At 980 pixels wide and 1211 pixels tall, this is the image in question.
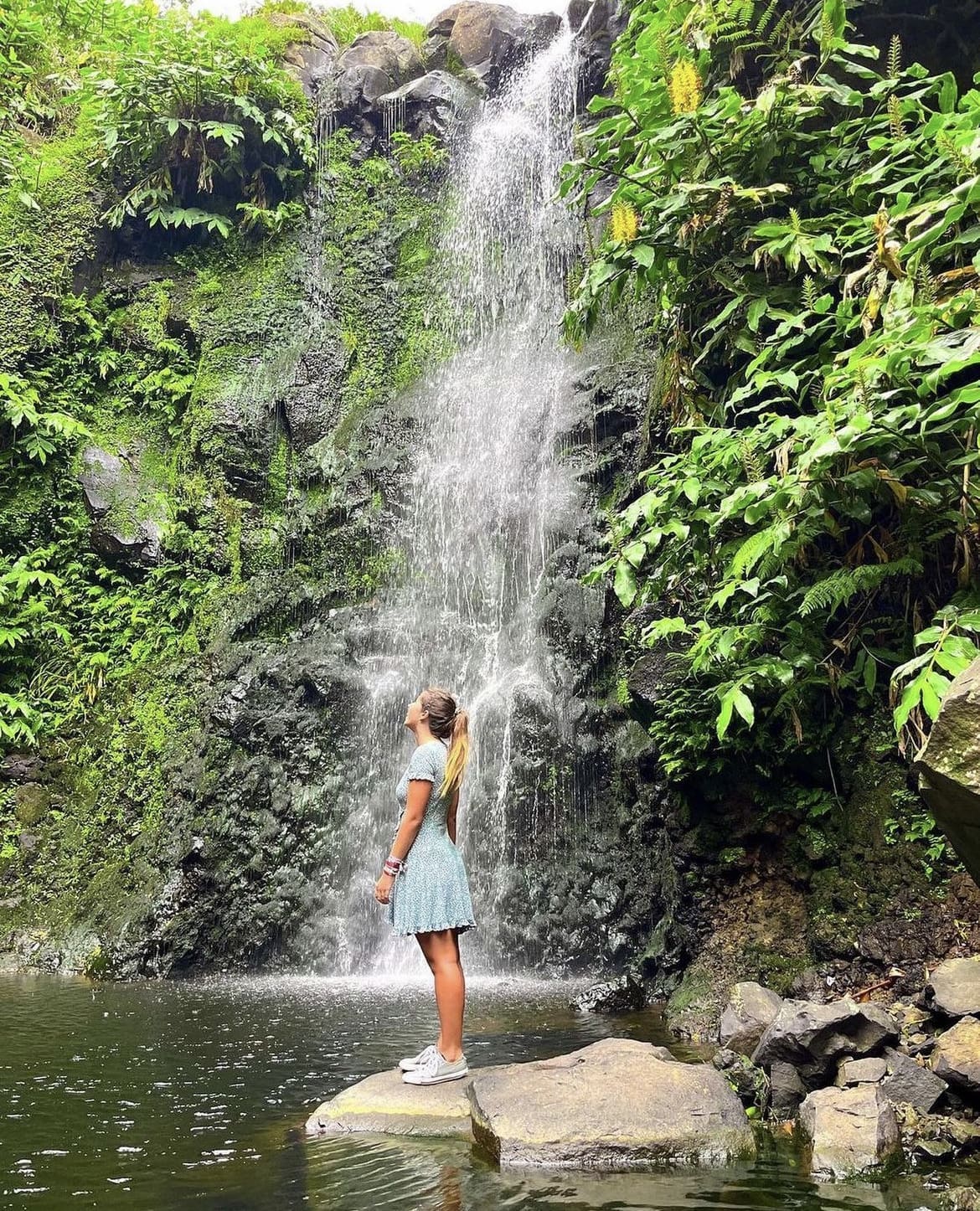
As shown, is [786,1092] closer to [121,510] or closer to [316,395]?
[121,510]

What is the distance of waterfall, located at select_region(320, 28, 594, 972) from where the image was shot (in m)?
9.25

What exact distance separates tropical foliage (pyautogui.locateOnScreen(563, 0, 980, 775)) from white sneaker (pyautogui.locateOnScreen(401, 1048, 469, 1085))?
6.90ft

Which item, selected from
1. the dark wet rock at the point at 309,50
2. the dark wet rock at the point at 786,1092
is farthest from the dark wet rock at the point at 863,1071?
the dark wet rock at the point at 309,50

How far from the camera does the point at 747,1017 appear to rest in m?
4.64

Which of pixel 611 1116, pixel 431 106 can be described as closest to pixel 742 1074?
pixel 611 1116

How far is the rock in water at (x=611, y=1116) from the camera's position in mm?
3449

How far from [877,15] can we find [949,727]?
213 inches

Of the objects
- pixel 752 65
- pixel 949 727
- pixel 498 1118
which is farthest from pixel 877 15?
pixel 498 1118

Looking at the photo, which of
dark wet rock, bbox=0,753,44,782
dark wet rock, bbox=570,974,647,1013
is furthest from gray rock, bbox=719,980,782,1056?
dark wet rock, bbox=0,753,44,782

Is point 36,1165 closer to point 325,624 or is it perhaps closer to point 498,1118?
point 498,1118

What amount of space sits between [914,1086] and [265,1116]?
2.69 metres

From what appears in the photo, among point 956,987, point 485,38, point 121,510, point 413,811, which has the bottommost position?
point 956,987

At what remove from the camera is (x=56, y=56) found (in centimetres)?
1568

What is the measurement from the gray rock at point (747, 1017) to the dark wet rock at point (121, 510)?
9.74 metres
